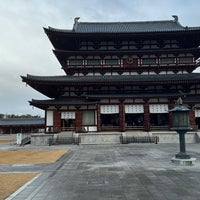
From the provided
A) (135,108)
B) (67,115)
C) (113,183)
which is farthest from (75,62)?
(113,183)

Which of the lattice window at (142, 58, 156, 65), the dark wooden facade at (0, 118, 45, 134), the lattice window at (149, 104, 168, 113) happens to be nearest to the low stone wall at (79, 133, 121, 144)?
the lattice window at (149, 104, 168, 113)

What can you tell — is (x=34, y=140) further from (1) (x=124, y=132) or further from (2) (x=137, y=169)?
(2) (x=137, y=169)

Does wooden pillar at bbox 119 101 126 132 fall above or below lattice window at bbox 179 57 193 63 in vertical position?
below

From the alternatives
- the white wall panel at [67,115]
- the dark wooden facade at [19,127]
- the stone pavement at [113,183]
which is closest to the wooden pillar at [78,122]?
the white wall panel at [67,115]

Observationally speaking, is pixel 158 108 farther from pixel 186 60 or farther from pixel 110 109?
pixel 186 60

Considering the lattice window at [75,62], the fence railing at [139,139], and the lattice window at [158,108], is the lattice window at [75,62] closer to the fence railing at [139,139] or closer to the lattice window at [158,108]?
the lattice window at [158,108]

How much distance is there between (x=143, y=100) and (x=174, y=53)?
317 inches

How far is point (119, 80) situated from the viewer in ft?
91.1

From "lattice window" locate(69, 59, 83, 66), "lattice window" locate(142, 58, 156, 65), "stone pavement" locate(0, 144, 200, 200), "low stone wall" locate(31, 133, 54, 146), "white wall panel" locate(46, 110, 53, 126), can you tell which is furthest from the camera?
"lattice window" locate(69, 59, 83, 66)

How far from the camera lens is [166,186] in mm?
8492

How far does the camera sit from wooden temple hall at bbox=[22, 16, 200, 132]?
28.2 meters

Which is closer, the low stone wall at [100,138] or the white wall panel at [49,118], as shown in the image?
the low stone wall at [100,138]

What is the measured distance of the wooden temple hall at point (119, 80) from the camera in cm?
2816

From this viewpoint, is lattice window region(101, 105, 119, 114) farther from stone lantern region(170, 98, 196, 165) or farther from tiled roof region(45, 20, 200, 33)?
stone lantern region(170, 98, 196, 165)
